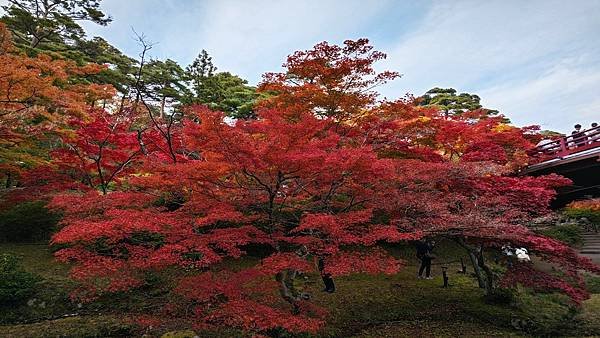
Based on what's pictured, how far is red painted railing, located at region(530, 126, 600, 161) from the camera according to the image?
15.4m

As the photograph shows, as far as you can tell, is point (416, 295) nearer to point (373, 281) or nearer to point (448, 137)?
point (373, 281)

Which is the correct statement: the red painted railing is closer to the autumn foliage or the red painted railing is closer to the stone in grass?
the autumn foliage

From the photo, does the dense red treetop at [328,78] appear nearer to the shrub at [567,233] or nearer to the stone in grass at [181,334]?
the stone in grass at [181,334]

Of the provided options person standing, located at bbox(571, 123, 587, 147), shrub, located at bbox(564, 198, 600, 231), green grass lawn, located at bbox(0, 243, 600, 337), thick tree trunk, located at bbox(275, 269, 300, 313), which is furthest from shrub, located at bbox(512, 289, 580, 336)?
shrub, located at bbox(564, 198, 600, 231)

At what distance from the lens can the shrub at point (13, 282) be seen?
9.45 m

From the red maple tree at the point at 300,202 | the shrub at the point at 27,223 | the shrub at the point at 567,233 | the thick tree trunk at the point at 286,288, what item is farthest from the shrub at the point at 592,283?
the shrub at the point at 27,223

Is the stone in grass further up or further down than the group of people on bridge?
further down

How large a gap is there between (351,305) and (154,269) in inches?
270

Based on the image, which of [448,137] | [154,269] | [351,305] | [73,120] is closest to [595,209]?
[448,137]

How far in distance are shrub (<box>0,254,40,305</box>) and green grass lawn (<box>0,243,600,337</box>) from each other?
0.90 ft

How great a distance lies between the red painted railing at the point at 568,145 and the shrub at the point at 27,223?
73.7ft

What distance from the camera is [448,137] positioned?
44.0 feet

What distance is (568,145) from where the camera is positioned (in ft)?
54.6

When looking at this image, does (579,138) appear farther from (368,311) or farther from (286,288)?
(286,288)
